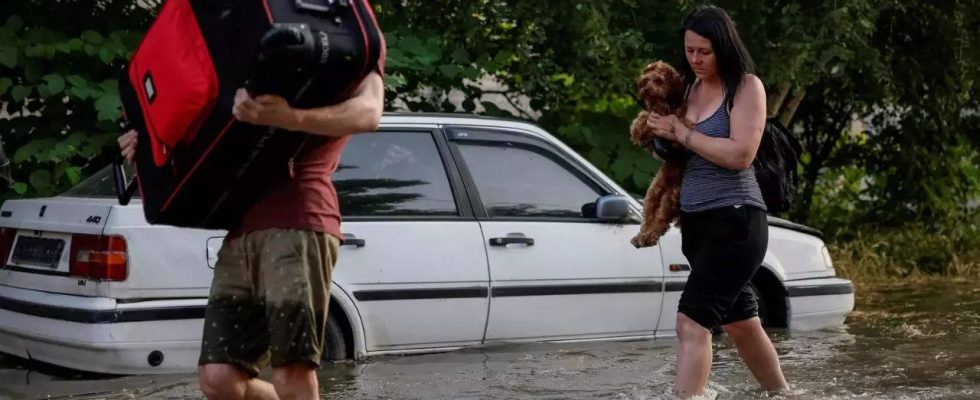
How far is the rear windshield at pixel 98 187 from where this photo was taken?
6.63 metres

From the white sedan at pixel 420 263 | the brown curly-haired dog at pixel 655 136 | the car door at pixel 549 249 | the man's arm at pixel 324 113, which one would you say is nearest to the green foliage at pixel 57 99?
the white sedan at pixel 420 263

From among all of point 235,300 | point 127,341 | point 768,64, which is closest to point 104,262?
point 127,341

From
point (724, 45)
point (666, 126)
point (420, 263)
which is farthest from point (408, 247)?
point (724, 45)

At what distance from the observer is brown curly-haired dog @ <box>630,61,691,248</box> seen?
18.1ft

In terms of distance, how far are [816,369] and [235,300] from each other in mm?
3694

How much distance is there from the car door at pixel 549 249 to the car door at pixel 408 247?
0.37 feet

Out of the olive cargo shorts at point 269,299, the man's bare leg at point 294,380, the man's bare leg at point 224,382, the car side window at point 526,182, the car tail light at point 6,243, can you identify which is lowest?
the car tail light at point 6,243

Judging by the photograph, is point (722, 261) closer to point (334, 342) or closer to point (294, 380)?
point (294, 380)

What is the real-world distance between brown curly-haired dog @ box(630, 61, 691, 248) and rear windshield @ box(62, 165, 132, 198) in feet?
8.19

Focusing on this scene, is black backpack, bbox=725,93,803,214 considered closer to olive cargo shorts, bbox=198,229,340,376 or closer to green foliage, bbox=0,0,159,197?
olive cargo shorts, bbox=198,229,340,376

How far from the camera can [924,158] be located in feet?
42.4

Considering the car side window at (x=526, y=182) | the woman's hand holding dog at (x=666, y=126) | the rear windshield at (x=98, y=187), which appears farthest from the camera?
the car side window at (x=526, y=182)

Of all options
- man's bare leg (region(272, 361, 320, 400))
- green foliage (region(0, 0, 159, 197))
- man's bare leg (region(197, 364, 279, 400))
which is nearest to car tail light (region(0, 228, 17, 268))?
green foliage (region(0, 0, 159, 197))

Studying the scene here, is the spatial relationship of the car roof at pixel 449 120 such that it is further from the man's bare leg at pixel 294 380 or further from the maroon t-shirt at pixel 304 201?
the man's bare leg at pixel 294 380
